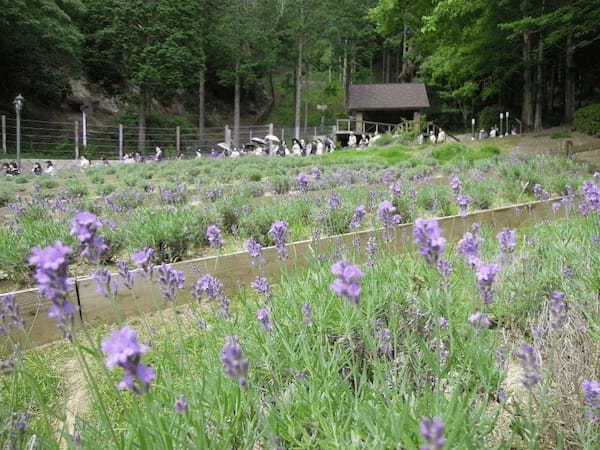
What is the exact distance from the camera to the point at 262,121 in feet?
133

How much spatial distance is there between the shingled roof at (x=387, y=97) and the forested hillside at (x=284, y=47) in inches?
88.2

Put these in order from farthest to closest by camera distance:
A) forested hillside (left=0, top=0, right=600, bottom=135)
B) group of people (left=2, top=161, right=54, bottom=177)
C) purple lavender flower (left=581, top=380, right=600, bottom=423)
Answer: forested hillside (left=0, top=0, right=600, bottom=135) → group of people (left=2, top=161, right=54, bottom=177) → purple lavender flower (left=581, top=380, right=600, bottom=423)

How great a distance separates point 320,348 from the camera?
5.65ft

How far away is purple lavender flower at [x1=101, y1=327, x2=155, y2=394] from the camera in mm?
916

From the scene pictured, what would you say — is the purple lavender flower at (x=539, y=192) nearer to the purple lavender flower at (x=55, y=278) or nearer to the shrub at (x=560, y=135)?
the purple lavender flower at (x=55, y=278)

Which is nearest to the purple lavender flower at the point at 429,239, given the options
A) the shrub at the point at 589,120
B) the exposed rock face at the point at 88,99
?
the shrub at the point at 589,120

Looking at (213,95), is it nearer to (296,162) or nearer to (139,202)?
(296,162)

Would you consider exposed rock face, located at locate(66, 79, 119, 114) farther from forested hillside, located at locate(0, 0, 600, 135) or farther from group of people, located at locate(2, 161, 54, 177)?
group of people, located at locate(2, 161, 54, 177)

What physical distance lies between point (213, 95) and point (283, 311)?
127 feet

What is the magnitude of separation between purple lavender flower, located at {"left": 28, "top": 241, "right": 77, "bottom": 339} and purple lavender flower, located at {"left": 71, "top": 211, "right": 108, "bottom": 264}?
98 millimetres

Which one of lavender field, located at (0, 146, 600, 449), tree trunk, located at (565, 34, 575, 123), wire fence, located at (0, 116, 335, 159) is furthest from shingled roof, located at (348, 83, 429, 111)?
lavender field, located at (0, 146, 600, 449)

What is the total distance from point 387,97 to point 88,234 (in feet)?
115

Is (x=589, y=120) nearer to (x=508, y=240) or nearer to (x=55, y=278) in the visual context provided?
(x=508, y=240)

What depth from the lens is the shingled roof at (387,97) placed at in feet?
109
